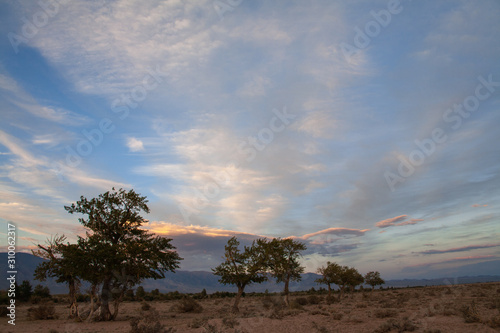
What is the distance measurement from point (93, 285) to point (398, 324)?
871 inches

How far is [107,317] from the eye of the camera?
23312 millimetres

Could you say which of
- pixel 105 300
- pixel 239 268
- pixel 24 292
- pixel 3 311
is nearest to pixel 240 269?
pixel 239 268

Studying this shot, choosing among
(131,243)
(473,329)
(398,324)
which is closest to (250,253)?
(131,243)

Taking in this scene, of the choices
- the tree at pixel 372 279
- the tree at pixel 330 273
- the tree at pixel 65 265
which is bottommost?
the tree at pixel 372 279

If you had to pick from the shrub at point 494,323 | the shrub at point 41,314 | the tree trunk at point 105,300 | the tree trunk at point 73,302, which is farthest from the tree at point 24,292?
the shrub at point 494,323

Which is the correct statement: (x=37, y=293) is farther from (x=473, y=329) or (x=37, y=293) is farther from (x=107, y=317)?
(x=473, y=329)

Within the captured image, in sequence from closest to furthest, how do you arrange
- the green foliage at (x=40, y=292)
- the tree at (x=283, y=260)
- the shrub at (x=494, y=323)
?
the shrub at (x=494, y=323) → the tree at (x=283, y=260) → the green foliage at (x=40, y=292)

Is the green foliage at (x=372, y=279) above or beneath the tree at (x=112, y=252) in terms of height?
beneath

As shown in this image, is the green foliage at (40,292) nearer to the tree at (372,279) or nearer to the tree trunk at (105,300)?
the tree trunk at (105,300)

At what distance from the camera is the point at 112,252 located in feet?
75.0

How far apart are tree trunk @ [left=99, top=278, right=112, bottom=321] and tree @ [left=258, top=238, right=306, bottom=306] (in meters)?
15.5

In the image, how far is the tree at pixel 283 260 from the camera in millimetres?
32188

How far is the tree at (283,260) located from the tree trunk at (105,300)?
51.0 feet

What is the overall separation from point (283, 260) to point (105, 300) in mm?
18663
